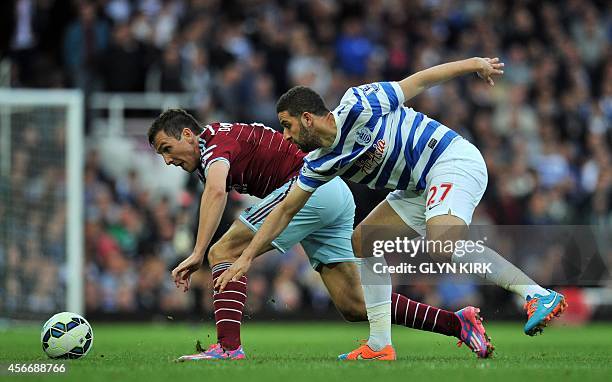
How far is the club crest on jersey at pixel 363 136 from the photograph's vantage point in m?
8.12

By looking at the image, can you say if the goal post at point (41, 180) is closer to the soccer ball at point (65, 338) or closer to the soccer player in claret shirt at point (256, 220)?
the soccer ball at point (65, 338)

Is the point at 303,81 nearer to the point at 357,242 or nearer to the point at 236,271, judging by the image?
the point at 357,242

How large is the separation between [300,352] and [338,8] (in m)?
11.3

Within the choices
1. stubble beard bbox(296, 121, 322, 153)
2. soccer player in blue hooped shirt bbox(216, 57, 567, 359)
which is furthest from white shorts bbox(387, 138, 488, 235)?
stubble beard bbox(296, 121, 322, 153)

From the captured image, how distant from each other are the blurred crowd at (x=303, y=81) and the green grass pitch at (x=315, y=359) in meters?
2.15

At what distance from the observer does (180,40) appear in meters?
18.2

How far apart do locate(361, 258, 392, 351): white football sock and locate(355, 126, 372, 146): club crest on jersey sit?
105 centimetres

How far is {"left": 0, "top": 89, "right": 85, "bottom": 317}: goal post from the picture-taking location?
1486cm

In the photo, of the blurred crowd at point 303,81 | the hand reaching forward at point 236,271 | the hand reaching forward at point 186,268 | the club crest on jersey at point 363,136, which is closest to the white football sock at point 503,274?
the club crest on jersey at point 363,136

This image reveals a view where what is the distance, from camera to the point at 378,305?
856cm

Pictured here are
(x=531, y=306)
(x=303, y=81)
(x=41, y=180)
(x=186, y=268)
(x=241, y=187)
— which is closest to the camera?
(x=531, y=306)

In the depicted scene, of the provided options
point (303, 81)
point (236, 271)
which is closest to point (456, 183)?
point (236, 271)

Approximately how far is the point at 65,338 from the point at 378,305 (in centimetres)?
225

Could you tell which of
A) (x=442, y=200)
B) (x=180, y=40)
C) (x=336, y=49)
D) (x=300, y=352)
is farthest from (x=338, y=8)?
(x=442, y=200)
